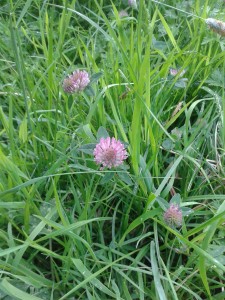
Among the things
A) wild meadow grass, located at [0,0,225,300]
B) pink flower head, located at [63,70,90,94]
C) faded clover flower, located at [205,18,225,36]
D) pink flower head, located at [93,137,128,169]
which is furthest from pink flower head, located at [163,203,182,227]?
faded clover flower, located at [205,18,225,36]

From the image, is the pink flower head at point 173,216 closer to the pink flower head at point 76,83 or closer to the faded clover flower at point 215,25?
the pink flower head at point 76,83

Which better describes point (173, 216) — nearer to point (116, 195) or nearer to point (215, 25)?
point (116, 195)

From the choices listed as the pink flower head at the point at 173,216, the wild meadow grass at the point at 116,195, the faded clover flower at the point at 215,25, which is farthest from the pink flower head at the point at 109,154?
the faded clover flower at the point at 215,25

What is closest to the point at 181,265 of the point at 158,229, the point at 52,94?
the point at 158,229

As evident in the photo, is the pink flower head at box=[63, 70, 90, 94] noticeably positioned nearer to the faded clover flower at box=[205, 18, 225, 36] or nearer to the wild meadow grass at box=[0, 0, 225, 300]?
the wild meadow grass at box=[0, 0, 225, 300]

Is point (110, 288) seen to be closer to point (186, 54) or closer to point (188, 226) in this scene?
point (188, 226)

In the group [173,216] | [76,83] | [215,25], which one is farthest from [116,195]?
[215,25]

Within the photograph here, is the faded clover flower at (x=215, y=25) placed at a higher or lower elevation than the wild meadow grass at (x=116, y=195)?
higher

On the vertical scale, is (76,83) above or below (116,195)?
above
